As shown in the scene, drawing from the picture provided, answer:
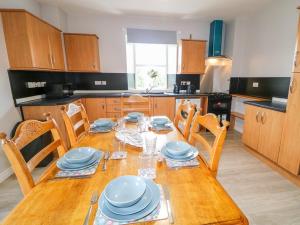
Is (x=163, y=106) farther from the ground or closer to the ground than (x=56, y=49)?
closer to the ground

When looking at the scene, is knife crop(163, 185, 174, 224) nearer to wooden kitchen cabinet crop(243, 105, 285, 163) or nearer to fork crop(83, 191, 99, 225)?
fork crop(83, 191, 99, 225)

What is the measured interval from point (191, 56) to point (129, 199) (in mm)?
3397

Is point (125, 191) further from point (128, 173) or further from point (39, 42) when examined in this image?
point (39, 42)

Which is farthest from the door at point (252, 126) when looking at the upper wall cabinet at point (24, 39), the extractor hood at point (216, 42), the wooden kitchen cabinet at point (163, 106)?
the upper wall cabinet at point (24, 39)

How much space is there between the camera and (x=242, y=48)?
353cm

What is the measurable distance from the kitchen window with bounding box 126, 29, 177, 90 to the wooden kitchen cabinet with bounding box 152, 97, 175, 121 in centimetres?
65

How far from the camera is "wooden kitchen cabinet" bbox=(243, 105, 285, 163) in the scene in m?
2.13

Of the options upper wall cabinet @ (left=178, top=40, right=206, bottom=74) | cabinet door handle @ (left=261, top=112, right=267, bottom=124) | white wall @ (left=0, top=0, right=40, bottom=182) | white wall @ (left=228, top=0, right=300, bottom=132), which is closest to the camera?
white wall @ (left=0, top=0, right=40, bottom=182)

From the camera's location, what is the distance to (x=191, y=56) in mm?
3488

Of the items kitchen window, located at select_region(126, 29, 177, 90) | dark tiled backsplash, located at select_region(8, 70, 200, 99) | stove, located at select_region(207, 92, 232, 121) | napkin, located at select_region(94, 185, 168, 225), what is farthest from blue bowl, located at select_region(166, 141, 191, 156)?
kitchen window, located at select_region(126, 29, 177, 90)

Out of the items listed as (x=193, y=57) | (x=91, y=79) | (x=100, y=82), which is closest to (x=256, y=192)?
(x=193, y=57)

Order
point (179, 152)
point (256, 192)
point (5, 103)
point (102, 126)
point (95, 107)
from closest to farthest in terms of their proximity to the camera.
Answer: point (179, 152), point (102, 126), point (256, 192), point (5, 103), point (95, 107)

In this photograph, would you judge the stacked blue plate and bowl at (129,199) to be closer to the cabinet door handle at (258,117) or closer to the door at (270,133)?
the door at (270,133)

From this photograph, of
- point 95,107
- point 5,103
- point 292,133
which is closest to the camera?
point 292,133
